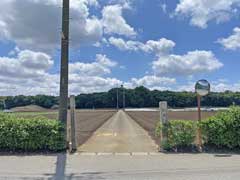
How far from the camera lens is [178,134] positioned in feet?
40.0

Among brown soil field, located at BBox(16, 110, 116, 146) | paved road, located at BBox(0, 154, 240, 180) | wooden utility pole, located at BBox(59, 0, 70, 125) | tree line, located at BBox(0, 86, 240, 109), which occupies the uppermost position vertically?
tree line, located at BBox(0, 86, 240, 109)

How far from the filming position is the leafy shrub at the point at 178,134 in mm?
12250

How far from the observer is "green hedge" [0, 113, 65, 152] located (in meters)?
11.8

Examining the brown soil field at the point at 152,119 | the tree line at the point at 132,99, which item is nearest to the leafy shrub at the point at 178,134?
the brown soil field at the point at 152,119

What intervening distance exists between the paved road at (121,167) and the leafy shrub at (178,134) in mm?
811

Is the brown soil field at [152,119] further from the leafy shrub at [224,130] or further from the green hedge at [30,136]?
the green hedge at [30,136]

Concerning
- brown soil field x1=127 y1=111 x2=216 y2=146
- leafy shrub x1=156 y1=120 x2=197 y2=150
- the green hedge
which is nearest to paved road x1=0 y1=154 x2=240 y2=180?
the green hedge

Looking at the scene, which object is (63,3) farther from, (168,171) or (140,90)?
(140,90)

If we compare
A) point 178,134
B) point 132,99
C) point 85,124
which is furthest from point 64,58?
point 132,99

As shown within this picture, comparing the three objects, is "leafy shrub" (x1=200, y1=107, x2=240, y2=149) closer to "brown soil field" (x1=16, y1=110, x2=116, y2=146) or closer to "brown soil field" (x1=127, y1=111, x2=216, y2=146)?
"brown soil field" (x1=127, y1=111, x2=216, y2=146)

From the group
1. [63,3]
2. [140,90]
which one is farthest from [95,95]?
[63,3]

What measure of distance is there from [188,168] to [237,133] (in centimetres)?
334

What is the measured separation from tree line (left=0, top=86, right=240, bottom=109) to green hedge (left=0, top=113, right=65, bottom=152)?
120434mm

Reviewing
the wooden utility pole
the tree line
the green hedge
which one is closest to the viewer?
the green hedge
